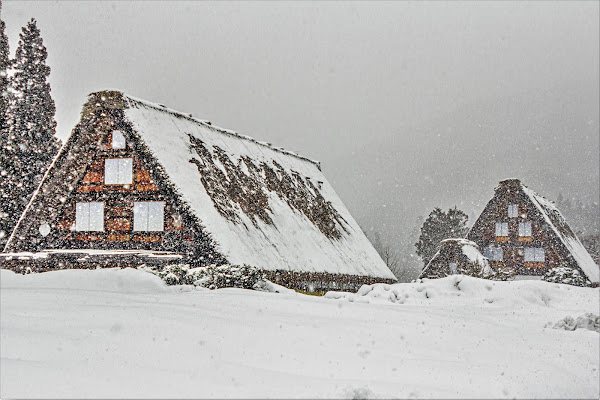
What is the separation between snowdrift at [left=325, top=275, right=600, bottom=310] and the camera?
1315 cm

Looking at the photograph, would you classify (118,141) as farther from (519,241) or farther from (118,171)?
(519,241)

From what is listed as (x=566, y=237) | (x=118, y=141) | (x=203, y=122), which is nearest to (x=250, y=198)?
(x=203, y=122)

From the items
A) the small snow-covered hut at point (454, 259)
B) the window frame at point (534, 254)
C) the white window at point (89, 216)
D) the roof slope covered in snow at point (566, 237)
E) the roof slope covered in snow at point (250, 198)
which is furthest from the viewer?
the window frame at point (534, 254)

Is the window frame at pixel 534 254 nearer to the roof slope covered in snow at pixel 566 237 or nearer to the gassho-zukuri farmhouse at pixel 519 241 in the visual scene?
the gassho-zukuri farmhouse at pixel 519 241

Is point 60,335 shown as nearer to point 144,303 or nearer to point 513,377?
point 144,303

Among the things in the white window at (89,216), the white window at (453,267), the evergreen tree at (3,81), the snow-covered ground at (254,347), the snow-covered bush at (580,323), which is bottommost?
the white window at (453,267)

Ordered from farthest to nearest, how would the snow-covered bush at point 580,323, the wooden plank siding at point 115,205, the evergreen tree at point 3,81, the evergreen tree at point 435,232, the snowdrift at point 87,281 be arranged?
1. the evergreen tree at point 435,232
2. the evergreen tree at point 3,81
3. the wooden plank siding at point 115,205
4. the snow-covered bush at point 580,323
5. the snowdrift at point 87,281

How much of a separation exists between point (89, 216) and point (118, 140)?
8.72 feet

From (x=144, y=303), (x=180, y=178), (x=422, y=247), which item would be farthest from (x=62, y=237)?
(x=422, y=247)

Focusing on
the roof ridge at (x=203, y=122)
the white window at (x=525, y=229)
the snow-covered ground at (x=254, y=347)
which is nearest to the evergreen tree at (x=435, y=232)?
the white window at (x=525, y=229)

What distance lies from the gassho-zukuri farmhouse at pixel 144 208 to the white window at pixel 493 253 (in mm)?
23805

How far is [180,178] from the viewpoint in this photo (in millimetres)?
18297

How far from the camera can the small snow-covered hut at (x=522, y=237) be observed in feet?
131

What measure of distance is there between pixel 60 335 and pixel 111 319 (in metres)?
0.75
